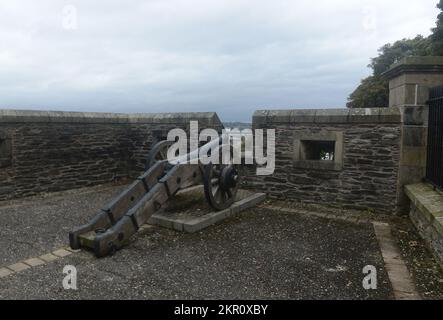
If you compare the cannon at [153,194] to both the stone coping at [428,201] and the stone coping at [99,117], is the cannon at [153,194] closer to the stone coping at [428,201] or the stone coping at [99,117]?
the stone coping at [99,117]

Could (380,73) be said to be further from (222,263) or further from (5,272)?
(5,272)

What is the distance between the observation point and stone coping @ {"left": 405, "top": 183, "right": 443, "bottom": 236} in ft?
13.4

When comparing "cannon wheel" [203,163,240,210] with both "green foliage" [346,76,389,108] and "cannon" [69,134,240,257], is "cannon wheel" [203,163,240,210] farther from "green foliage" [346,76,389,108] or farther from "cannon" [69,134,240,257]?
"green foliage" [346,76,389,108]

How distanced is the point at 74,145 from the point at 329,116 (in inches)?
225

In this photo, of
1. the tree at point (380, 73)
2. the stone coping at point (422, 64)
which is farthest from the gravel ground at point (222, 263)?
the tree at point (380, 73)

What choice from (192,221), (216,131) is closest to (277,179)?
(216,131)

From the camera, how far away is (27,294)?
3.39m

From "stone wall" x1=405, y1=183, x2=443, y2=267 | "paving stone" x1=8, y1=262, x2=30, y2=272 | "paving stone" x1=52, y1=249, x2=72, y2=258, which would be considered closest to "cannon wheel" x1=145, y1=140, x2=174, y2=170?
"paving stone" x1=52, y1=249, x2=72, y2=258

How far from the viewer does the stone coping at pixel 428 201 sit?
4.08 m

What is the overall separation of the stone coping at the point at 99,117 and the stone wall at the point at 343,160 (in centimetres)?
163

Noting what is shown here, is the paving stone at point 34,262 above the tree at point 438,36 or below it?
below

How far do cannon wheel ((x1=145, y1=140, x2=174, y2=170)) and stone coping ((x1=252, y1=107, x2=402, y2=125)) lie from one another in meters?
1.92

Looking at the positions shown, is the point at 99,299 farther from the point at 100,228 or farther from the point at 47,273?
the point at 100,228

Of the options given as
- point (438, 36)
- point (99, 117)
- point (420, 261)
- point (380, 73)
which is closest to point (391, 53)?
point (380, 73)
